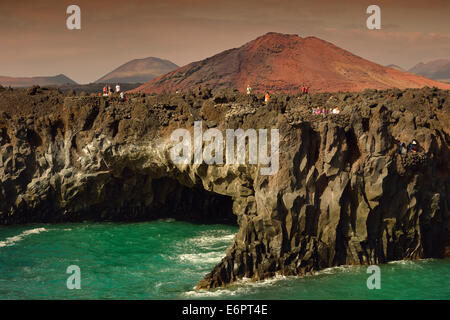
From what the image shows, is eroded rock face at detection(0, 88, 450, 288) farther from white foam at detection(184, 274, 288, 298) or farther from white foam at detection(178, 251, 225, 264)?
white foam at detection(178, 251, 225, 264)

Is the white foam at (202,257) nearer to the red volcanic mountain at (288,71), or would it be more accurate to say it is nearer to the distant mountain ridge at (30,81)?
the red volcanic mountain at (288,71)

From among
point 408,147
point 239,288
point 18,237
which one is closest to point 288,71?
point 408,147

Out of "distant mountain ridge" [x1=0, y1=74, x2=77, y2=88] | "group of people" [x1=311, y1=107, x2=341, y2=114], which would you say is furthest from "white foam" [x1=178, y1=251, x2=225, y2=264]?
"distant mountain ridge" [x1=0, y1=74, x2=77, y2=88]

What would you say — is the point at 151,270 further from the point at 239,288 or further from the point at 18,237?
the point at 18,237

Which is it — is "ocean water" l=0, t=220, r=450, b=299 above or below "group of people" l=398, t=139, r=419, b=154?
below

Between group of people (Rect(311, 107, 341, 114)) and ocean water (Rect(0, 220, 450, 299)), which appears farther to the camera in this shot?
group of people (Rect(311, 107, 341, 114))

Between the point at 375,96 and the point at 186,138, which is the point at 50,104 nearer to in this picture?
the point at 186,138
